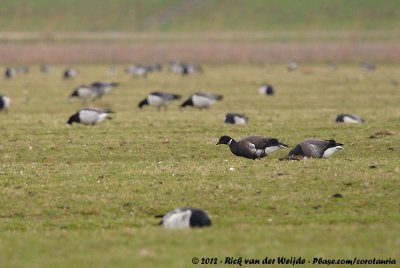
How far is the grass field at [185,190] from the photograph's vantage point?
12656mm

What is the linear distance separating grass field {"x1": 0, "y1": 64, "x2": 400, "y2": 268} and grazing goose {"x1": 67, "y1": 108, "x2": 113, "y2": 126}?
32 cm

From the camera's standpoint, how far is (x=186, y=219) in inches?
563

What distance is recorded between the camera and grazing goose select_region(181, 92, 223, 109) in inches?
1455

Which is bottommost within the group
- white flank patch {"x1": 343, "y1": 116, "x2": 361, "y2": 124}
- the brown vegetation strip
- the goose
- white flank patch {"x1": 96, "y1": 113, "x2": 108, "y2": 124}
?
the brown vegetation strip

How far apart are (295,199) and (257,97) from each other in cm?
2756

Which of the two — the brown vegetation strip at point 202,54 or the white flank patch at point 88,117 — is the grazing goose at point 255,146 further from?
the brown vegetation strip at point 202,54

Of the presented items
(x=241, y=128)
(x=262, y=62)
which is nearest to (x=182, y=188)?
(x=241, y=128)

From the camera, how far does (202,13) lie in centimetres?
16425

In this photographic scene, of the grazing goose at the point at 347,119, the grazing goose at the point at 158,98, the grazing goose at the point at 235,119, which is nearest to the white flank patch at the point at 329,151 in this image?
the grazing goose at the point at 347,119

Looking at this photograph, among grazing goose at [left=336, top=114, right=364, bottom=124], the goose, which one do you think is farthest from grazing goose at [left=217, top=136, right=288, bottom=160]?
the goose

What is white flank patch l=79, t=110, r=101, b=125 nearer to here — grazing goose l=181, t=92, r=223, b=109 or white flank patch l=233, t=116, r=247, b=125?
white flank patch l=233, t=116, r=247, b=125

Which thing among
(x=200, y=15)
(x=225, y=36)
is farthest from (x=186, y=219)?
(x=200, y=15)

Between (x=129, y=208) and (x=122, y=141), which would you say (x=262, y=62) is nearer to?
(x=122, y=141)

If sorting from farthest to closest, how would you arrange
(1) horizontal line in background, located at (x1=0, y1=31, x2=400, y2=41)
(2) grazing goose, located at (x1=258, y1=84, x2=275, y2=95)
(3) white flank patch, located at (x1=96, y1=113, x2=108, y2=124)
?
(1) horizontal line in background, located at (x1=0, y1=31, x2=400, y2=41) < (2) grazing goose, located at (x1=258, y1=84, x2=275, y2=95) < (3) white flank patch, located at (x1=96, y1=113, x2=108, y2=124)
